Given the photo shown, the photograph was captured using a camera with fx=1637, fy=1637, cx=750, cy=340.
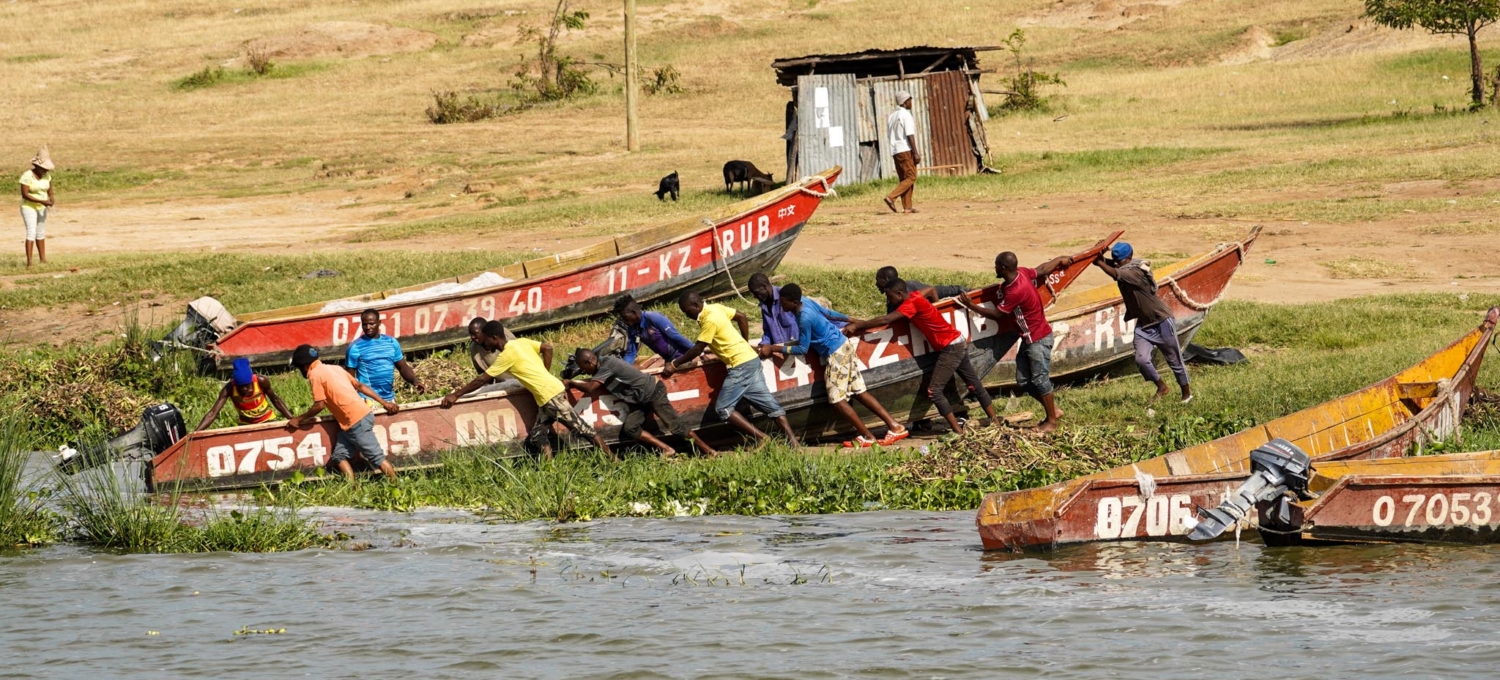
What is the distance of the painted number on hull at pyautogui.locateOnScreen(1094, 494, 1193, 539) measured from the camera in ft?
29.2

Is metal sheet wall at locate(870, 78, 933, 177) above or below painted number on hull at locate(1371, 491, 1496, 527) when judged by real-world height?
above

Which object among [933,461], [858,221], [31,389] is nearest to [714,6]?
[858,221]

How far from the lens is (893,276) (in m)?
12.4

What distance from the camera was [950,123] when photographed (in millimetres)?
26641

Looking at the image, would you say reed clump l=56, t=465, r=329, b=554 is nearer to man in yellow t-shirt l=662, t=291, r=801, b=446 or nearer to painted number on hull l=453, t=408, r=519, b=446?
painted number on hull l=453, t=408, r=519, b=446

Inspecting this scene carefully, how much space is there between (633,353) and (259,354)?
449cm

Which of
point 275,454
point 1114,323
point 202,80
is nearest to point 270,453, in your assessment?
point 275,454

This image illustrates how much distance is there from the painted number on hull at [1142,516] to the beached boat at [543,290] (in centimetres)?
748

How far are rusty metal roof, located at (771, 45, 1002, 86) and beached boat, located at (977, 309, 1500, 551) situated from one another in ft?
51.9

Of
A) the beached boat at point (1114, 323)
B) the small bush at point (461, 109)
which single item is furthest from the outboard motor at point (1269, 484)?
the small bush at point (461, 109)

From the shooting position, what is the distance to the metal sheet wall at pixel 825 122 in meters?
25.9

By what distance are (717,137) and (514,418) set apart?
75.1ft

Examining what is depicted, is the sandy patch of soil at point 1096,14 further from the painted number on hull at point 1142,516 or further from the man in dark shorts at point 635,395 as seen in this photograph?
the painted number on hull at point 1142,516

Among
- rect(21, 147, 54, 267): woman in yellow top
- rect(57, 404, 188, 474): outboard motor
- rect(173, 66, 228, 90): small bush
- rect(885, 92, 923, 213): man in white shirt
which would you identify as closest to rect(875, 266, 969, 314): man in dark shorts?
rect(57, 404, 188, 474): outboard motor
